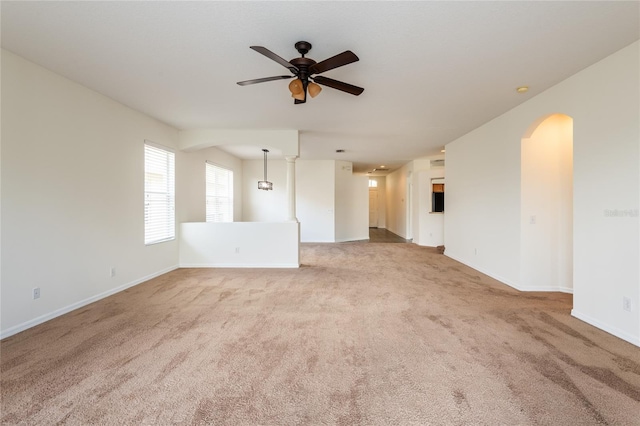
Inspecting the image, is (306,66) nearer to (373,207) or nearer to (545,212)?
(545,212)

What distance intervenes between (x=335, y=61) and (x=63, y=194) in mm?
3369

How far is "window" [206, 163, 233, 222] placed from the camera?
6.77 m

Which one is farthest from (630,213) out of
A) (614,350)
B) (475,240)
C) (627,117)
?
(475,240)

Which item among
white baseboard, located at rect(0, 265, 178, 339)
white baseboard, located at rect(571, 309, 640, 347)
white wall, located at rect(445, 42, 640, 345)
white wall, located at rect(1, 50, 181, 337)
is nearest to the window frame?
white wall, located at rect(1, 50, 181, 337)

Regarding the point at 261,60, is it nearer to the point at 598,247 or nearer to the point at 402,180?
the point at 598,247

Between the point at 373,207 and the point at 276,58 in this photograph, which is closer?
the point at 276,58

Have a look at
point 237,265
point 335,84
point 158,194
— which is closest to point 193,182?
point 158,194

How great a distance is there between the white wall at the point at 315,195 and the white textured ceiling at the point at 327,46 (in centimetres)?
449

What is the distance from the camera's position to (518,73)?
9.63 ft

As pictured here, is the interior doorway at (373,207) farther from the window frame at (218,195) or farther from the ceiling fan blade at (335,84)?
the ceiling fan blade at (335,84)

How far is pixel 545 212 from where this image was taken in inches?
151

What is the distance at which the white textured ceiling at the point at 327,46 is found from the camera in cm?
199

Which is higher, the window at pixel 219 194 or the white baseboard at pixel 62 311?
the window at pixel 219 194

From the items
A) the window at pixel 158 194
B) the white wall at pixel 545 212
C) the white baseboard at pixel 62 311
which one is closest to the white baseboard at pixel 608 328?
the white wall at pixel 545 212
